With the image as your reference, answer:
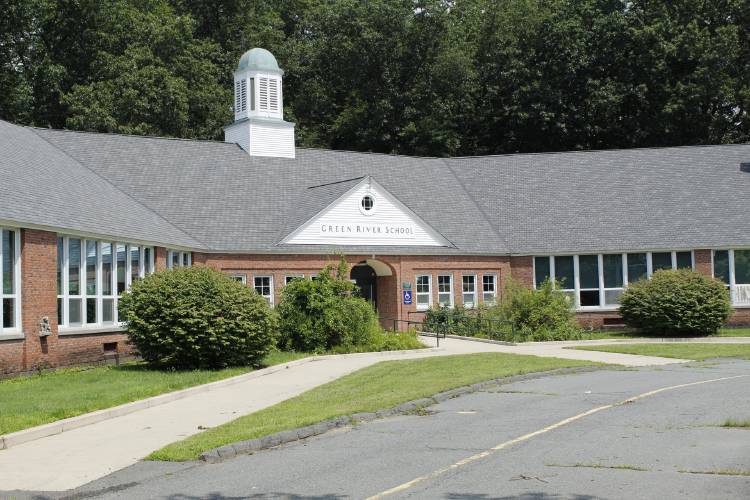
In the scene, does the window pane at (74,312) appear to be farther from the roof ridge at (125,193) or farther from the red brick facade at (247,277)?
the roof ridge at (125,193)

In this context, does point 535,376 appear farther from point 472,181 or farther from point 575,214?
point 472,181

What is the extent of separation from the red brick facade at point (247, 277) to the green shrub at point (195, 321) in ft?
7.23

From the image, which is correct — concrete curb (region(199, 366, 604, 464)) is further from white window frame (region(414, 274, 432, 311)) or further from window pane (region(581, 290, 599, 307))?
window pane (region(581, 290, 599, 307))

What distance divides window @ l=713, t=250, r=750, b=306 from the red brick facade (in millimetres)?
567

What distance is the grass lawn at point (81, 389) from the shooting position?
14609 millimetres

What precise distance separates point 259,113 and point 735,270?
20.5 m

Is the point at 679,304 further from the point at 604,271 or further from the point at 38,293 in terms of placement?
the point at 38,293

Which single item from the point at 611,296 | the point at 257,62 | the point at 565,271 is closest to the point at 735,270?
the point at 611,296

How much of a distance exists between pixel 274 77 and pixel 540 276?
46.8 ft

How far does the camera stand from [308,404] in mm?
16141

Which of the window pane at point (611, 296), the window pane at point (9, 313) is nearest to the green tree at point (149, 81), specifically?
the window pane at point (611, 296)

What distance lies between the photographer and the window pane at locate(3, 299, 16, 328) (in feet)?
71.4

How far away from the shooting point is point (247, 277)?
3450 cm

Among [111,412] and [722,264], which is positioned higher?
[722,264]
